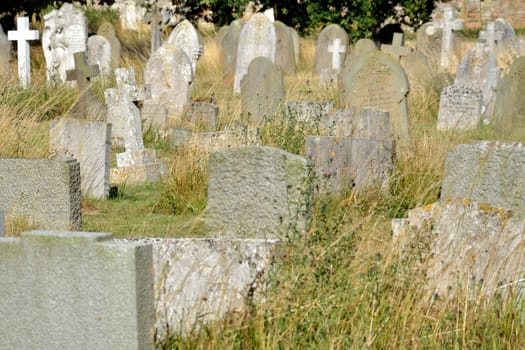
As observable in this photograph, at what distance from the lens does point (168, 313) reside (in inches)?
164

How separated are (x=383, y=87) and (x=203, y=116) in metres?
2.30

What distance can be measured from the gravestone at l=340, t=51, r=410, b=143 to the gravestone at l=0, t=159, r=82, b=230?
5.23 meters

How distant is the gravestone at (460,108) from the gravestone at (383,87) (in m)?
2.39

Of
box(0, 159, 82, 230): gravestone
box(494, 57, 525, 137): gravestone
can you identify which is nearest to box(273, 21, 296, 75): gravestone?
box(494, 57, 525, 137): gravestone

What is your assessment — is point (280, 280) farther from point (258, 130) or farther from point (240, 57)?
point (240, 57)

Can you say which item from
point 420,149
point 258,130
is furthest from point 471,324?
point 258,130

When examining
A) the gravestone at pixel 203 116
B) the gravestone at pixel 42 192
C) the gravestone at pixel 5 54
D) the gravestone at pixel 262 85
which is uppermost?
the gravestone at pixel 5 54

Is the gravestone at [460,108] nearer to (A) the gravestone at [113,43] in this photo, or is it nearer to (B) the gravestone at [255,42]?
(B) the gravestone at [255,42]

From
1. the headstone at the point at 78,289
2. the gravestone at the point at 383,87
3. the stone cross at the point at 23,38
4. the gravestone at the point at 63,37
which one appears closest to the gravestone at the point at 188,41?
the gravestone at the point at 63,37

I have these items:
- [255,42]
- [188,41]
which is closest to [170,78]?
[188,41]

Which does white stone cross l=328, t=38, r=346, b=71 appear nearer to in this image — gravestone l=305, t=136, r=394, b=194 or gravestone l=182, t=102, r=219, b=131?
gravestone l=182, t=102, r=219, b=131

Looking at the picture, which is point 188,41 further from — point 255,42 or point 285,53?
point 285,53

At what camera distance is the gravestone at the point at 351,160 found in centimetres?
774

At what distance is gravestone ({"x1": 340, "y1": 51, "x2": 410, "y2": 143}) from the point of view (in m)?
11.4
